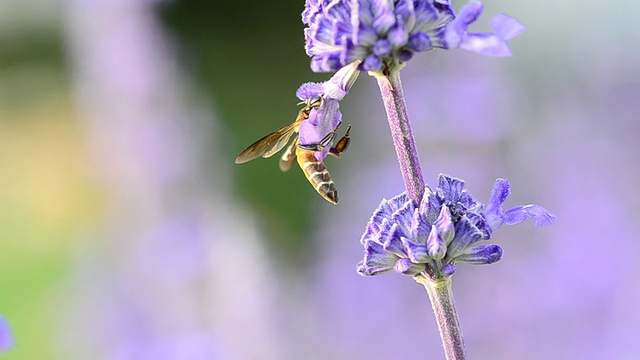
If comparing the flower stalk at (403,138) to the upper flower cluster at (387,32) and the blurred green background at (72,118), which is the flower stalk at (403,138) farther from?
the blurred green background at (72,118)

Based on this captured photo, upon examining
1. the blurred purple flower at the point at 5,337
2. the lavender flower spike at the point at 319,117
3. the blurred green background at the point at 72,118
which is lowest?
the blurred purple flower at the point at 5,337

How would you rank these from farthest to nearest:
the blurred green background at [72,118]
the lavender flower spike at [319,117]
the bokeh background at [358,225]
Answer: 1. the blurred green background at [72,118]
2. the bokeh background at [358,225]
3. the lavender flower spike at [319,117]

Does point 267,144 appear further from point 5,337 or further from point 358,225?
point 358,225

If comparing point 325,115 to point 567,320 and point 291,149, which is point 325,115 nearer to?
point 291,149

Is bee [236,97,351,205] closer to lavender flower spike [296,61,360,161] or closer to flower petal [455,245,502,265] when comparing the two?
lavender flower spike [296,61,360,161]

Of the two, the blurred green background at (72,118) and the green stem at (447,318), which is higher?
the blurred green background at (72,118)

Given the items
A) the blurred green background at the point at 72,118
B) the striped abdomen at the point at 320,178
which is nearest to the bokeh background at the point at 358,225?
the blurred green background at the point at 72,118
